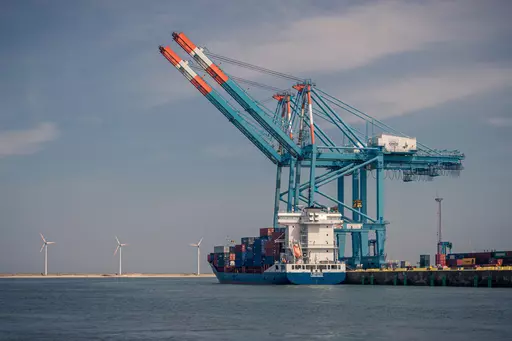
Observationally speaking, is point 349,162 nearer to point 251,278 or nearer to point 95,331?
point 251,278

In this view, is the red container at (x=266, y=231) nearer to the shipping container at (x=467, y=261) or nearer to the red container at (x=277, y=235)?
the red container at (x=277, y=235)

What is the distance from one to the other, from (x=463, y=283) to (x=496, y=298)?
20337 millimetres

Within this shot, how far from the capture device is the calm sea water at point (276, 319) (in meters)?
38.6

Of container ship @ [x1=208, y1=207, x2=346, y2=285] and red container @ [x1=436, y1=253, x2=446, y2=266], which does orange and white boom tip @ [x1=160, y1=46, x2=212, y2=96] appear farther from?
red container @ [x1=436, y1=253, x2=446, y2=266]

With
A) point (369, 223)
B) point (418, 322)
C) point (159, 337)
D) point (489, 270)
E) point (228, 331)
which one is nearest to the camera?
point (159, 337)

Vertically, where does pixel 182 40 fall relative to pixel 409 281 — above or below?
above

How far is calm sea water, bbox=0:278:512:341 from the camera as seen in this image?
3856 centimetres

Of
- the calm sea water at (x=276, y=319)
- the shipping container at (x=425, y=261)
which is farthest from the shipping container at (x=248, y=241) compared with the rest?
the calm sea water at (x=276, y=319)

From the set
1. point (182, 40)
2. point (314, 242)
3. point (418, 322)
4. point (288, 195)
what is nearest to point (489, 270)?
point (314, 242)

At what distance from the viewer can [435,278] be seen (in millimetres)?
85188

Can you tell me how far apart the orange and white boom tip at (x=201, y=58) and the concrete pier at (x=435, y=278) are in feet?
93.9

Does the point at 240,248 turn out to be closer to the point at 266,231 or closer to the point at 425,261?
the point at 266,231

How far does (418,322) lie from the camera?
1731 inches

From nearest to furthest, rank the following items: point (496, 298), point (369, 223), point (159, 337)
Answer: point (159, 337)
point (496, 298)
point (369, 223)
